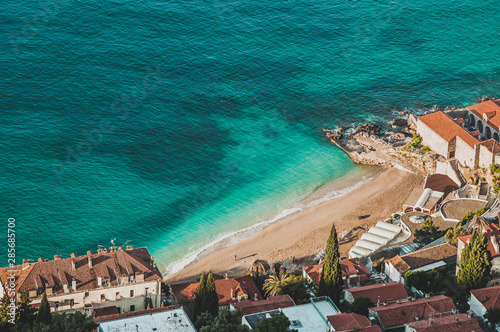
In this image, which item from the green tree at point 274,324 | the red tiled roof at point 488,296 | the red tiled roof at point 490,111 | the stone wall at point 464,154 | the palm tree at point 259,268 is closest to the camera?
the green tree at point 274,324

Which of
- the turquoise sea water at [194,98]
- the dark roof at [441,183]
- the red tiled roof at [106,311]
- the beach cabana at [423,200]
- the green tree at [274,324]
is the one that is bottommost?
the green tree at [274,324]

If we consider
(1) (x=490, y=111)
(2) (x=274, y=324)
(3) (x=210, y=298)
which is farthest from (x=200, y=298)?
(1) (x=490, y=111)

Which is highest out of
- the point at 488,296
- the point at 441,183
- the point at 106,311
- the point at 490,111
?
the point at 490,111

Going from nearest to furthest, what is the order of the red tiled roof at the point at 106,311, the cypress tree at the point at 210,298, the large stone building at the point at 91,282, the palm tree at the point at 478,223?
the cypress tree at the point at 210,298 → the red tiled roof at the point at 106,311 → the large stone building at the point at 91,282 → the palm tree at the point at 478,223

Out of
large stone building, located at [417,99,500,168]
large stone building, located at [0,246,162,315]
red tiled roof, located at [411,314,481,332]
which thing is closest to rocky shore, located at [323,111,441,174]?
large stone building, located at [417,99,500,168]

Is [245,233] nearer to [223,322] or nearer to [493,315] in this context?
[223,322]

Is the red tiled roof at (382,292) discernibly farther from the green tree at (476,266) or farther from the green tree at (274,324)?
the green tree at (274,324)

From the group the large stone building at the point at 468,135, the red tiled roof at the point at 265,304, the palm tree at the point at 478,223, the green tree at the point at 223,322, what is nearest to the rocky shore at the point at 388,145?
the large stone building at the point at 468,135
